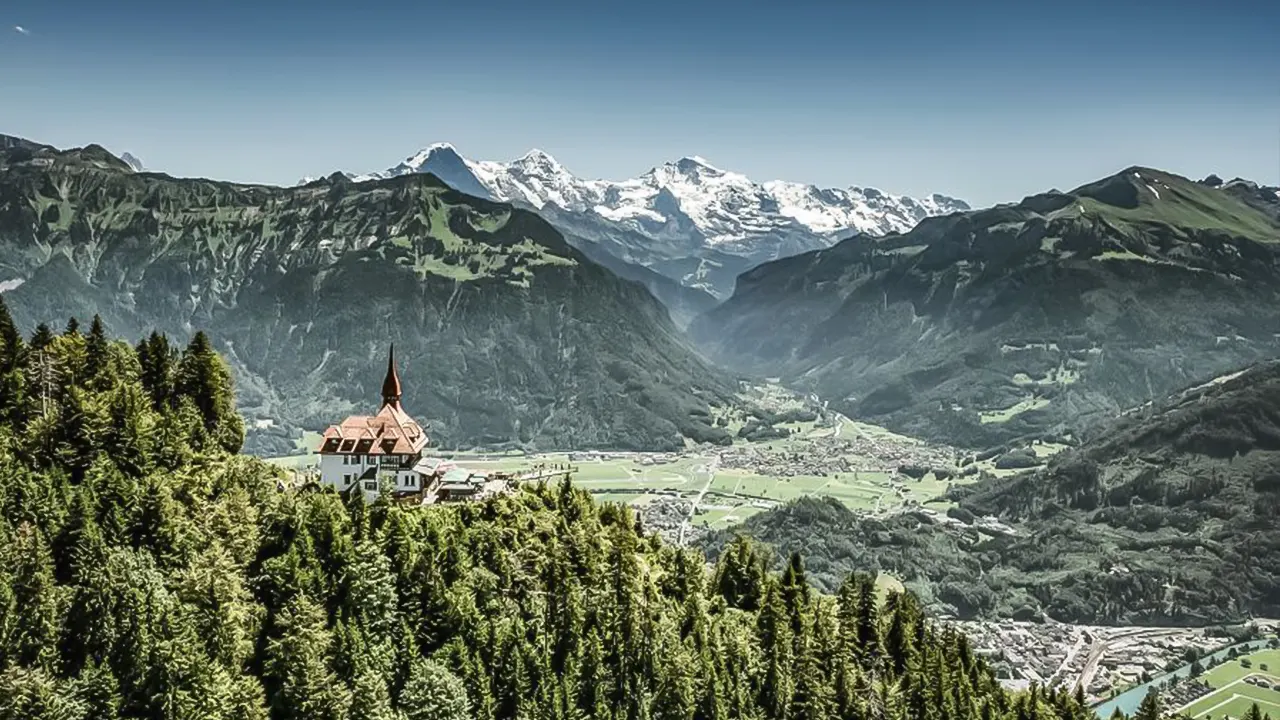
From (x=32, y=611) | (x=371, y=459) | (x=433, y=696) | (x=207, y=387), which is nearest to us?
(x=32, y=611)

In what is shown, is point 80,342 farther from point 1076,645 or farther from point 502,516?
point 1076,645

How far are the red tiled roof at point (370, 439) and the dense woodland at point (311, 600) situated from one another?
24.0ft

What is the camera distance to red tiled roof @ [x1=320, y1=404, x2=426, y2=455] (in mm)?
89500

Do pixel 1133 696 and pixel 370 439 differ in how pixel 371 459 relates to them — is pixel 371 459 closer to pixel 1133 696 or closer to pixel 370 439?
pixel 370 439

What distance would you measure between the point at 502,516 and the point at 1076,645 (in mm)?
160915

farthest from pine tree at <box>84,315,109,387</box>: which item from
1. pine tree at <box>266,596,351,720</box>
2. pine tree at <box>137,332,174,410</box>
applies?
pine tree at <box>266,596,351,720</box>

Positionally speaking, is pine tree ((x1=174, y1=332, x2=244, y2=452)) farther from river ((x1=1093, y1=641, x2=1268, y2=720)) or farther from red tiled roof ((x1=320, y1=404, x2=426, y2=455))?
river ((x1=1093, y1=641, x2=1268, y2=720))

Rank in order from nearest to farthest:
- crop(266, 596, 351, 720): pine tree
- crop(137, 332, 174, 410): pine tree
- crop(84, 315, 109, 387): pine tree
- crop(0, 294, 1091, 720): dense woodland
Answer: crop(0, 294, 1091, 720): dense woodland → crop(266, 596, 351, 720): pine tree → crop(84, 315, 109, 387): pine tree → crop(137, 332, 174, 410): pine tree

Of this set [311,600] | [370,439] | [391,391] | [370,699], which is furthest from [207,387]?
[370,699]

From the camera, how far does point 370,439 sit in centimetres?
9031

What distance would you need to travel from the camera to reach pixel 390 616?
72.0 metres

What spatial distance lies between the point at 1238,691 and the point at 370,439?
176041 millimetres

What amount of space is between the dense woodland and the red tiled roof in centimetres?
730

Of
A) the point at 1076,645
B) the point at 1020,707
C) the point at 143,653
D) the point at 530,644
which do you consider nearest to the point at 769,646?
the point at 530,644
